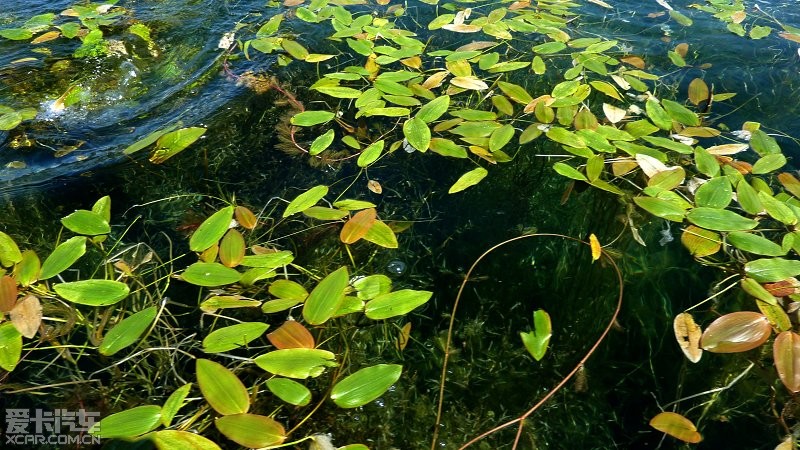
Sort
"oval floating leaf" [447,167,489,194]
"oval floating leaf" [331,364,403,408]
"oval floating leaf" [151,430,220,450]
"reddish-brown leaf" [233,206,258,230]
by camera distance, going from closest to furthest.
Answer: "oval floating leaf" [151,430,220,450]
"oval floating leaf" [331,364,403,408]
"reddish-brown leaf" [233,206,258,230]
"oval floating leaf" [447,167,489,194]

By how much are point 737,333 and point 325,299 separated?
1.03 m

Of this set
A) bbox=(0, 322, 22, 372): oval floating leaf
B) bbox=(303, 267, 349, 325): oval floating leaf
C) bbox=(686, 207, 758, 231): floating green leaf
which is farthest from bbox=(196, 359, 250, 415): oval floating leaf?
bbox=(686, 207, 758, 231): floating green leaf

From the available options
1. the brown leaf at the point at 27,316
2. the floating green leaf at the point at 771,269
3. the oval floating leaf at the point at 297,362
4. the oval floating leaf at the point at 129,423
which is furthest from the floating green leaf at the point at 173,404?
the floating green leaf at the point at 771,269

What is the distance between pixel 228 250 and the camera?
1.60m

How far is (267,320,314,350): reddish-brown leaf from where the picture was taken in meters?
1.37

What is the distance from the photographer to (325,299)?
1.44 metres

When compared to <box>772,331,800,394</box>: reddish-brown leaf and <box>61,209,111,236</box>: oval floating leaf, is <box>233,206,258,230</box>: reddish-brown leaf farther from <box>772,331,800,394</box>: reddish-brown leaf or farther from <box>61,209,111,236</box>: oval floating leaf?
<box>772,331,800,394</box>: reddish-brown leaf

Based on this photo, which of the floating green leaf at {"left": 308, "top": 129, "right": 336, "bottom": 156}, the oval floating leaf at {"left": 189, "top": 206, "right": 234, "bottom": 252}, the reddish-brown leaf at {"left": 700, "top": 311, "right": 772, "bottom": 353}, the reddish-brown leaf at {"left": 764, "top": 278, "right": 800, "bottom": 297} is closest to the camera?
the reddish-brown leaf at {"left": 700, "top": 311, "right": 772, "bottom": 353}

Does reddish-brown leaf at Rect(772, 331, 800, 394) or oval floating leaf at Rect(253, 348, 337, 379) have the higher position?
oval floating leaf at Rect(253, 348, 337, 379)

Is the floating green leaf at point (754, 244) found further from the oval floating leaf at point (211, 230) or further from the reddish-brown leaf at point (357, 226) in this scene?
the oval floating leaf at point (211, 230)

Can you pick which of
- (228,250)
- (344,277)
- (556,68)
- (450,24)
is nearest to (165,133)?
(228,250)

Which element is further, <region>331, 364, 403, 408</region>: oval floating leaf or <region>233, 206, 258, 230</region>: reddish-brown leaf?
<region>233, 206, 258, 230</region>: reddish-brown leaf

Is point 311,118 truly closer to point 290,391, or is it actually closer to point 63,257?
point 63,257

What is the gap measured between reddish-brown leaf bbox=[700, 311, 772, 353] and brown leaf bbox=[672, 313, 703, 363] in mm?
18
